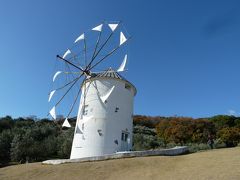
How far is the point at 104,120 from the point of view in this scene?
29156mm

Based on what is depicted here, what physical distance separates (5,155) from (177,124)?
31251mm

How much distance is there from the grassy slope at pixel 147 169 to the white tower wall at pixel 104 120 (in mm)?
4602

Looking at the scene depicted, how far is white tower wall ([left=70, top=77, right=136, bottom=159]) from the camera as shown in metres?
28.5

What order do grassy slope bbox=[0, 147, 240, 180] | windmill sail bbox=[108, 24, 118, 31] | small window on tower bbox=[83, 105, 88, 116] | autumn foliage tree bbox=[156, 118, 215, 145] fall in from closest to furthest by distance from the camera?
grassy slope bbox=[0, 147, 240, 180]
small window on tower bbox=[83, 105, 88, 116]
windmill sail bbox=[108, 24, 118, 31]
autumn foliage tree bbox=[156, 118, 215, 145]

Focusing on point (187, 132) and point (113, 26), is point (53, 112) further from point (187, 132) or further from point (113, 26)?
point (187, 132)

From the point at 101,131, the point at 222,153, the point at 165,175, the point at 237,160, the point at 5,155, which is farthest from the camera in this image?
the point at 5,155

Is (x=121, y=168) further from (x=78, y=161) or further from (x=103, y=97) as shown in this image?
(x=103, y=97)

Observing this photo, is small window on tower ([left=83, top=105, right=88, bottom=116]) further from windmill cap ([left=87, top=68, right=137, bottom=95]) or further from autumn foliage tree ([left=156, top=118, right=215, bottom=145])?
autumn foliage tree ([left=156, top=118, right=215, bottom=145])

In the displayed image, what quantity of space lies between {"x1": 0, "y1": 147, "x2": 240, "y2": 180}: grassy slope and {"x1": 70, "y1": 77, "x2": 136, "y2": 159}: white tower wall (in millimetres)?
4602

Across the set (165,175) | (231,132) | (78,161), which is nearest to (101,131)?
(78,161)

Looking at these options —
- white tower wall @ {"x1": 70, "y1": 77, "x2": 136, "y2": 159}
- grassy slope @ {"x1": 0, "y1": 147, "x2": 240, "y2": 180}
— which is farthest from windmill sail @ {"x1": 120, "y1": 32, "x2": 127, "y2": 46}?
grassy slope @ {"x1": 0, "y1": 147, "x2": 240, "y2": 180}

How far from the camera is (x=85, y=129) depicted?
96.6 ft

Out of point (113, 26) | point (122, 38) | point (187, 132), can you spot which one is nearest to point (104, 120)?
point (122, 38)

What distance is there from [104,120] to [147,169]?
32.1 ft
